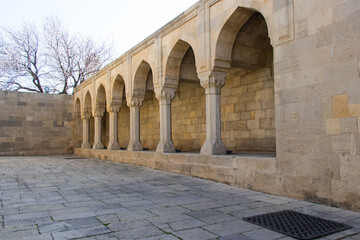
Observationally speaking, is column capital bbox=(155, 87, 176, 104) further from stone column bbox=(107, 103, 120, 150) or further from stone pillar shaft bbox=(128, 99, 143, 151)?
stone column bbox=(107, 103, 120, 150)

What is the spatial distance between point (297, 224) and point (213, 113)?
3.74 metres

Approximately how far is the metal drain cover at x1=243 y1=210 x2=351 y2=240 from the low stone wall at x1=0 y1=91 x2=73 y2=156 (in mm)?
15356

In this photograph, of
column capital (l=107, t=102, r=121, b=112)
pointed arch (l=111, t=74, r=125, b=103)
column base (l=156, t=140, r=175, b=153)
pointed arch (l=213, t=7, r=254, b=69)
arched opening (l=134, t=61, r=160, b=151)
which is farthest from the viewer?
arched opening (l=134, t=61, r=160, b=151)

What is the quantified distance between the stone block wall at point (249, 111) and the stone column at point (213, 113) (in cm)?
143

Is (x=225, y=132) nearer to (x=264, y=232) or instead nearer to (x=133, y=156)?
(x=133, y=156)

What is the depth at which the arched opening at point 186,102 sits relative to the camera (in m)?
8.65

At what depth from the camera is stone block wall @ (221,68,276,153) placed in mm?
7582

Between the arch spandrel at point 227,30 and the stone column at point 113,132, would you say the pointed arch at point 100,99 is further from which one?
the arch spandrel at point 227,30

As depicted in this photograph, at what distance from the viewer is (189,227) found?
10.5ft

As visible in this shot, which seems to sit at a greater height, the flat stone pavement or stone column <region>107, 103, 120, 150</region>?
stone column <region>107, 103, 120, 150</region>

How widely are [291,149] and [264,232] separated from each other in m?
1.97

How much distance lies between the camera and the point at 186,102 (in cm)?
1102

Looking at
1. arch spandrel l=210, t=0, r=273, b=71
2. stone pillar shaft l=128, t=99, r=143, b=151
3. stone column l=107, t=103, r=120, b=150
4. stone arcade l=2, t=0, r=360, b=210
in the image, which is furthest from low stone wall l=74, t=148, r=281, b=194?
stone column l=107, t=103, r=120, b=150

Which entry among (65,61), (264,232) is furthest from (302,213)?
(65,61)
